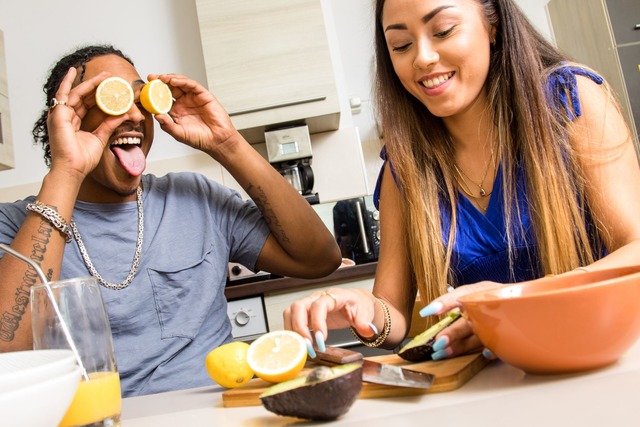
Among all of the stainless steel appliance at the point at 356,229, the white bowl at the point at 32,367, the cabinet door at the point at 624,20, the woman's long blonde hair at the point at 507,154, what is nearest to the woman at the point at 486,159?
the woman's long blonde hair at the point at 507,154

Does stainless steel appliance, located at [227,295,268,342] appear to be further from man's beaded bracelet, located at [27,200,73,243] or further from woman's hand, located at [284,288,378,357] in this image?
woman's hand, located at [284,288,378,357]

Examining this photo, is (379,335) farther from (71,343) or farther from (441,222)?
(71,343)

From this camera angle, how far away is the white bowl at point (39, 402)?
53cm

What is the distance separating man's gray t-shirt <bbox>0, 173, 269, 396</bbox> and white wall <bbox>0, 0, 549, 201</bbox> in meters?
1.81

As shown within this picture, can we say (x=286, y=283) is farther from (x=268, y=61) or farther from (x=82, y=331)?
(x=82, y=331)

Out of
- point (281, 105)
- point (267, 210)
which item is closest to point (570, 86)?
point (267, 210)

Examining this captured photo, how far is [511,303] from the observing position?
2.14 ft

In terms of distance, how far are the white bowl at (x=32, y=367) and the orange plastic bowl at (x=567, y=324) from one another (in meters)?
0.43

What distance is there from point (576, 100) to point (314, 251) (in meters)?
0.69

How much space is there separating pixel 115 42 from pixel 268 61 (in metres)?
1.00

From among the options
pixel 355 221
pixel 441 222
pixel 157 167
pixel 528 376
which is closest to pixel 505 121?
pixel 441 222

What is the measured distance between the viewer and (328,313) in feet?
3.15

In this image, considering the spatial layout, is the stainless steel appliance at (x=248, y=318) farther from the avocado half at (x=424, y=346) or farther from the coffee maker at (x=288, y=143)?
the avocado half at (x=424, y=346)

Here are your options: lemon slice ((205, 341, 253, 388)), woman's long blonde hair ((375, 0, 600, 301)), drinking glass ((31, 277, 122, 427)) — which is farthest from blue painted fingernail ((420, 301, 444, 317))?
woman's long blonde hair ((375, 0, 600, 301))
